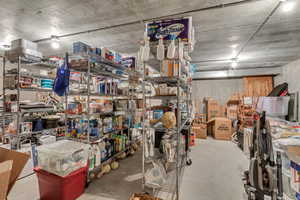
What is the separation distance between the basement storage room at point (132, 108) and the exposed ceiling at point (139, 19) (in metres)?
0.02

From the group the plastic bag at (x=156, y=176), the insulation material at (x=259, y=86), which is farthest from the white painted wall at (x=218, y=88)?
the plastic bag at (x=156, y=176)

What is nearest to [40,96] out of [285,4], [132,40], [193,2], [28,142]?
[28,142]

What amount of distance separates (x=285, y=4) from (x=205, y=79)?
197 inches

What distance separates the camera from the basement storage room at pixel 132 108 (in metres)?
1.81

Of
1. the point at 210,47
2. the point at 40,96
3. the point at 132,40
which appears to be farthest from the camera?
the point at 40,96

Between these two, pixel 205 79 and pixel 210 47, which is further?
pixel 205 79

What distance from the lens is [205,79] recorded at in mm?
7191

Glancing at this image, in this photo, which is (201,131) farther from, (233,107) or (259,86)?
(259,86)

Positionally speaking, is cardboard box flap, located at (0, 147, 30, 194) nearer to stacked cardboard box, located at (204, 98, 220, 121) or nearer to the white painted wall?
stacked cardboard box, located at (204, 98, 220, 121)

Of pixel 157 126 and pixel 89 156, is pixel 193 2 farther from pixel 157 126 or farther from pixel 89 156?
pixel 89 156

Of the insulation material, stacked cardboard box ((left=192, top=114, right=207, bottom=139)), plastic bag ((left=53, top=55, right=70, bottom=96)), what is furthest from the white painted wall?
plastic bag ((left=53, top=55, right=70, bottom=96))

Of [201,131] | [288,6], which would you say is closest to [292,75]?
[201,131]

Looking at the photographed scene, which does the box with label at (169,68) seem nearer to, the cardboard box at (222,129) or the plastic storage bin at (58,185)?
the plastic storage bin at (58,185)

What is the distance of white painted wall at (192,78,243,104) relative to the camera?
22.5ft
